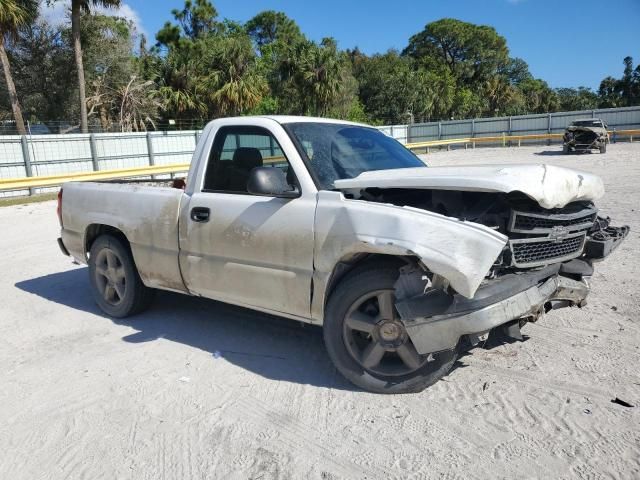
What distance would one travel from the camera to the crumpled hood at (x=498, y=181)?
3.17 meters

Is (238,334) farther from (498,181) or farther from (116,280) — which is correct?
(498,181)

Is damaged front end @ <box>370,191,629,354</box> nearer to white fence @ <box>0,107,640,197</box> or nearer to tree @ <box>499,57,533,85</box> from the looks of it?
white fence @ <box>0,107,640,197</box>

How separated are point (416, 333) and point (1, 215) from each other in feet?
44.0

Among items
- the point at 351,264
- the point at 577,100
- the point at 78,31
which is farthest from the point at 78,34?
the point at 577,100

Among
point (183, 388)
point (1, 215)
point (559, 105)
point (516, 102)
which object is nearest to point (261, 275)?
point (183, 388)

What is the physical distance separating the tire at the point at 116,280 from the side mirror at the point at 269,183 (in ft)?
6.66

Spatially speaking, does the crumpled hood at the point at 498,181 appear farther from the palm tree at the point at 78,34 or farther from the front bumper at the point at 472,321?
the palm tree at the point at 78,34

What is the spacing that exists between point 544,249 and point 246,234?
6.83 feet

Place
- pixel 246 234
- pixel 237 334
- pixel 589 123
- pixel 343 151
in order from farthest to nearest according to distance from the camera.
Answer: pixel 589 123
pixel 237 334
pixel 343 151
pixel 246 234

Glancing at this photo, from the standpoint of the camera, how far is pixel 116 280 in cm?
517

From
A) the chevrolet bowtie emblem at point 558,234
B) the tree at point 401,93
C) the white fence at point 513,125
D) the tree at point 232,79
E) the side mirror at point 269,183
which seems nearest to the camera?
the chevrolet bowtie emblem at point 558,234

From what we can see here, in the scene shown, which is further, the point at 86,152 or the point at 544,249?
the point at 86,152

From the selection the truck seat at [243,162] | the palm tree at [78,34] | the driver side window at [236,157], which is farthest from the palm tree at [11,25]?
the truck seat at [243,162]

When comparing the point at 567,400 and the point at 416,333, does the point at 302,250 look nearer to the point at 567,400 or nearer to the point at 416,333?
the point at 416,333
